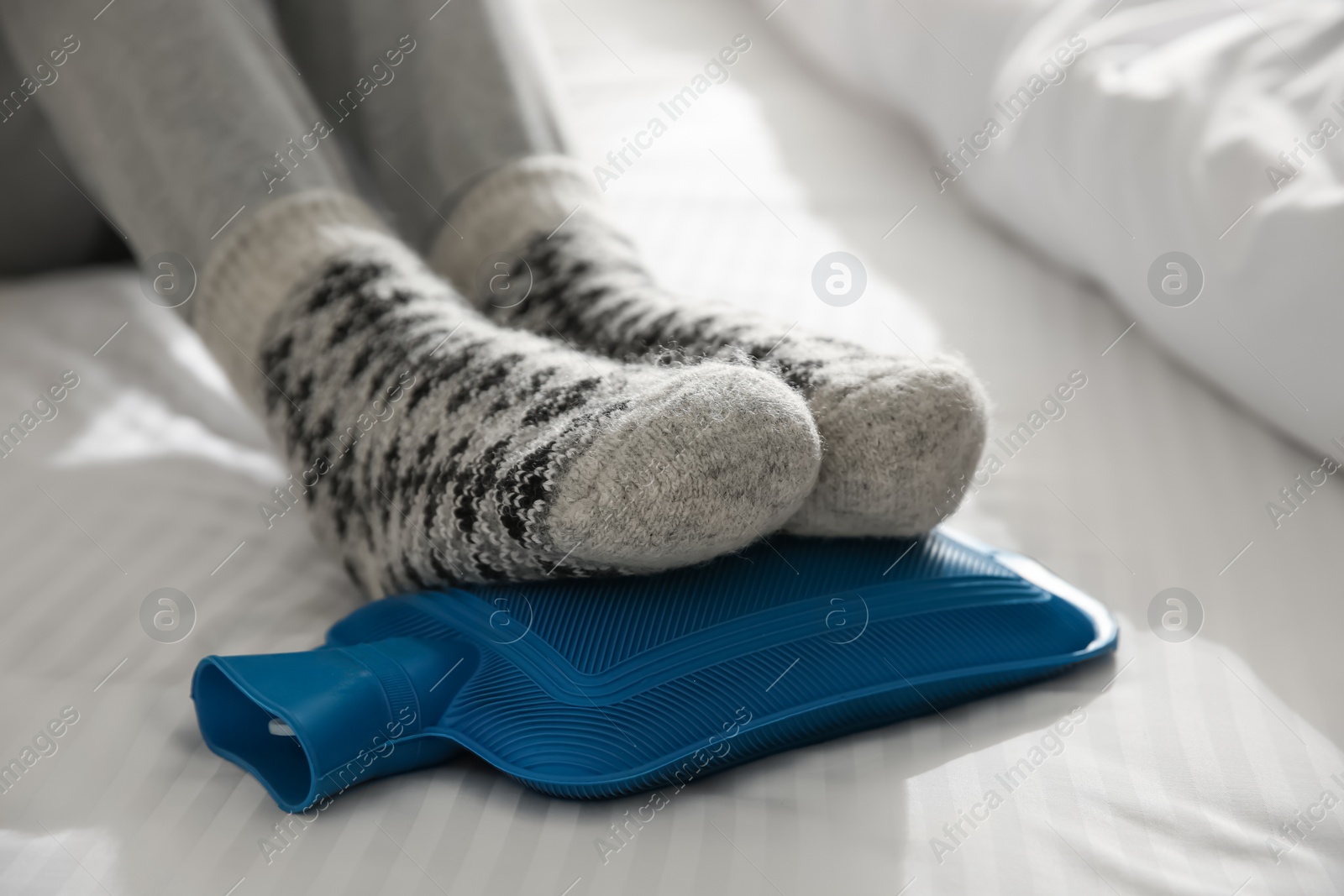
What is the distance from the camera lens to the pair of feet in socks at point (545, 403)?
36cm

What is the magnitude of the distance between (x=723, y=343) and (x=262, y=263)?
252mm

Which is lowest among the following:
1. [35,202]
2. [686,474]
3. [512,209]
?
[35,202]

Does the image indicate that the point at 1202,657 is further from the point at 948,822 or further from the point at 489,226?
the point at 489,226

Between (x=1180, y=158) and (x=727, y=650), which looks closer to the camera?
(x=727, y=650)

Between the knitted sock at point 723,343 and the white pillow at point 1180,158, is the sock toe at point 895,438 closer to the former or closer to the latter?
the knitted sock at point 723,343

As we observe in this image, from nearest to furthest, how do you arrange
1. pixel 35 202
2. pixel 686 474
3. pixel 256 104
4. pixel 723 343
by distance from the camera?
1. pixel 686 474
2. pixel 723 343
3. pixel 256 104
4. pixel 35 202

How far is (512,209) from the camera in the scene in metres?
0.58

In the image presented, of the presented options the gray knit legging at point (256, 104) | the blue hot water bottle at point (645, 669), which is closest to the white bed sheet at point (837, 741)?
the blue hot water bottle at point (645, 669)

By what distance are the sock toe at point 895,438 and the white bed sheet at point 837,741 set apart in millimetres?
88

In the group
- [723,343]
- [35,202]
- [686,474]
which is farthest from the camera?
[35,202]

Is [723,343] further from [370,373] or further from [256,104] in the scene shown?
[256,104]

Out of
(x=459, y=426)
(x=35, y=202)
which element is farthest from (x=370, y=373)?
(x=35, y=202)

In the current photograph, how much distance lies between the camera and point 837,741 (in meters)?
0.40

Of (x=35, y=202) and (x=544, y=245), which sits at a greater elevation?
(x=544, y=245)
